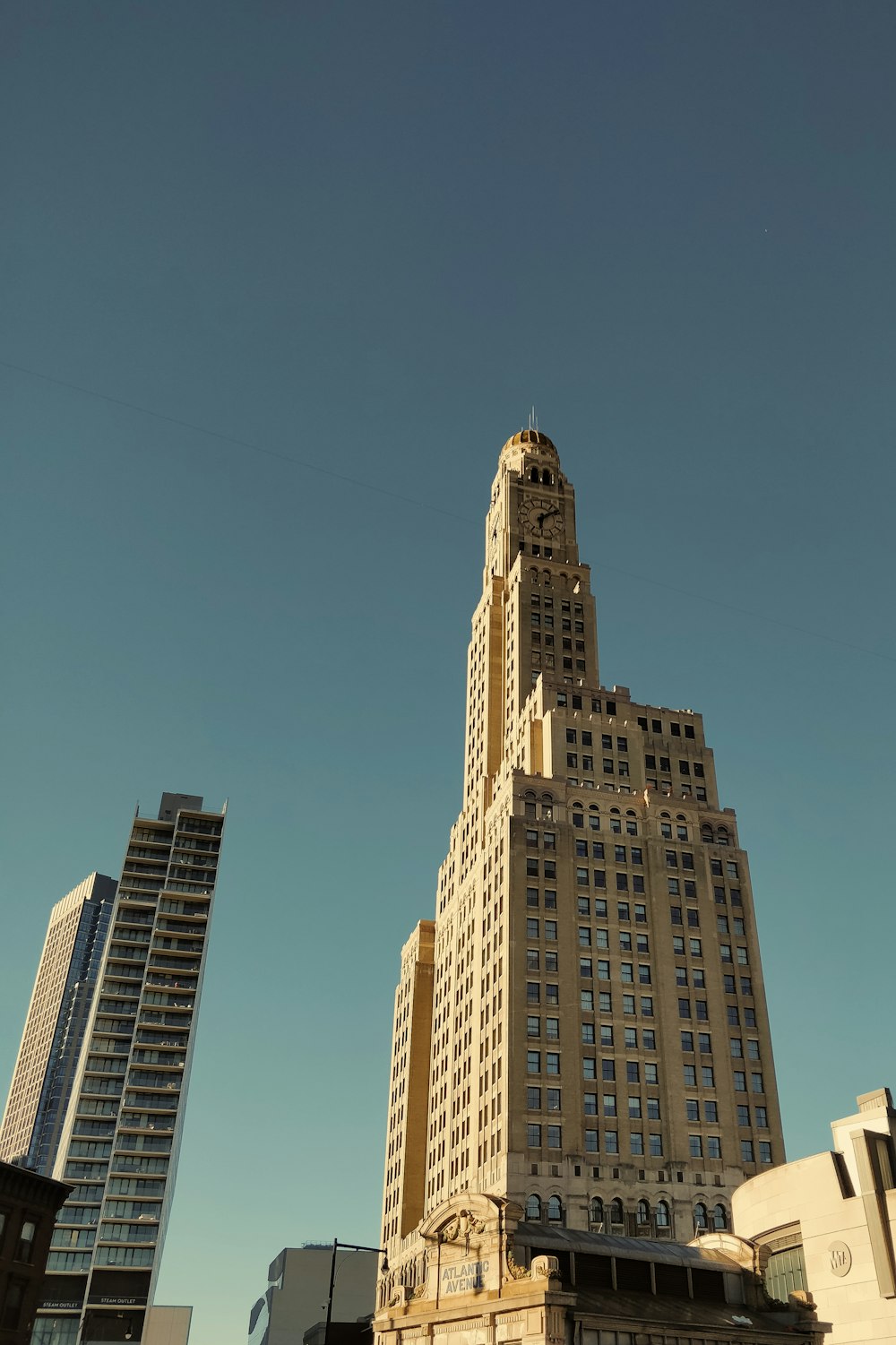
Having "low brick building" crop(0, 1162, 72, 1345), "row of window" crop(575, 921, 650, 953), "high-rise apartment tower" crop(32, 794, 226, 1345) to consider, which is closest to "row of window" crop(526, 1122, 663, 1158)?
"row of window" crop(575, 921, 650, 953)

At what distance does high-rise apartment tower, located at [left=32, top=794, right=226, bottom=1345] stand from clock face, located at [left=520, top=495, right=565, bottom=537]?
73.3m

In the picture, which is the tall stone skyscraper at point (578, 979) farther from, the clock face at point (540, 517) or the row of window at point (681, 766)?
the clock face at point (540, 517)

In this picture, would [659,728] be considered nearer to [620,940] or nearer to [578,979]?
[620,940]

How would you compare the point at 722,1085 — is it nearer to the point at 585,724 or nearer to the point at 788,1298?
the point at 585,724

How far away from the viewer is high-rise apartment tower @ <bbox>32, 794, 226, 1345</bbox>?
143 meters

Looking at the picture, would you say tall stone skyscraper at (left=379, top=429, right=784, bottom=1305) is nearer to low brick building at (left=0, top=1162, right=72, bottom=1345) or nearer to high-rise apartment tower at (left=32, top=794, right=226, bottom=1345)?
high-rise apartment tower at (left=32, top=794, right=226, bottom=1345)

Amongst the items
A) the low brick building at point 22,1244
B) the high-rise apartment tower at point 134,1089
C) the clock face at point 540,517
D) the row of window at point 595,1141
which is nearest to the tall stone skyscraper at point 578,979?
the row of window at point 595,1141

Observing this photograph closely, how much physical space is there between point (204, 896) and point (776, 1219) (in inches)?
5582

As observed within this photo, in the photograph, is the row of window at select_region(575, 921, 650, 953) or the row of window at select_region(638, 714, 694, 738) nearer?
the row of window at select_region(575, 921, 650, 953)

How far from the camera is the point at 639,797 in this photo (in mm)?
125062

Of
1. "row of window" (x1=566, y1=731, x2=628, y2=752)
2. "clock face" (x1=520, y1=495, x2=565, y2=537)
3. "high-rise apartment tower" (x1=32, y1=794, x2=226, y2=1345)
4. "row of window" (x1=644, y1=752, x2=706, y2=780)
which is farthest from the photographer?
"clock face" (x1=520, y1=495, x2=565, y2=537)

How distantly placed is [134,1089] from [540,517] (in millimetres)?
99138

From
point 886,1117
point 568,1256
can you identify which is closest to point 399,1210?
point 568,1256

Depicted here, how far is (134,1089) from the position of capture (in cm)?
16125
